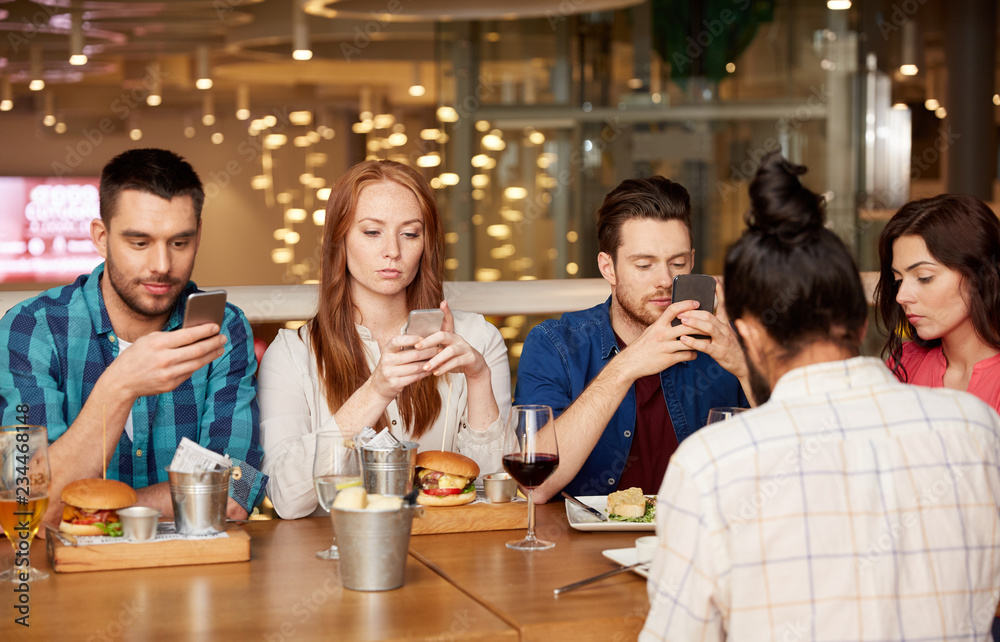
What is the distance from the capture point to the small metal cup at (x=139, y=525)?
156 cm

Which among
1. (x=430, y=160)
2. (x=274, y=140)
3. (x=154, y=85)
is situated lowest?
(x=430, y=160)

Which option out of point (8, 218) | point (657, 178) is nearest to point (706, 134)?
point (657, 178)

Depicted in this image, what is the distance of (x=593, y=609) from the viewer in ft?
4.45

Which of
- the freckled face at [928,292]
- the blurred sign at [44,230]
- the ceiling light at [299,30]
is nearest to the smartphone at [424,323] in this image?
the freckled face at [928,292]

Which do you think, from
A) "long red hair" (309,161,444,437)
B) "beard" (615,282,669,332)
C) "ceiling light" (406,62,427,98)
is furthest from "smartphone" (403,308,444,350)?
"ceiling light" (406,62,427,98)

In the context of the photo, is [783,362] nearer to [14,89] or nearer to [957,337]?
[957,337]

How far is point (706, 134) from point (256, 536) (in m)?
5.96

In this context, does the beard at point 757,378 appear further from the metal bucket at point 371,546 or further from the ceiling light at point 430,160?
the ceiling light at point 430,160

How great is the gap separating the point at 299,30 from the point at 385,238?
539 cm

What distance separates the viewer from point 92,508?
5.15 feet

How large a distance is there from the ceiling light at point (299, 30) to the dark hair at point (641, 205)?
15.8ft

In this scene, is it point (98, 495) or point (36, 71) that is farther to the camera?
point (36, 71)

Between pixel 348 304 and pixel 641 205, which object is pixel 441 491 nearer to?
pixel 348 304

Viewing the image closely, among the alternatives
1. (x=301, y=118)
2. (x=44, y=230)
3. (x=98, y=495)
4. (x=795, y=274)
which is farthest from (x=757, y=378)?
(x=44, y=230)
